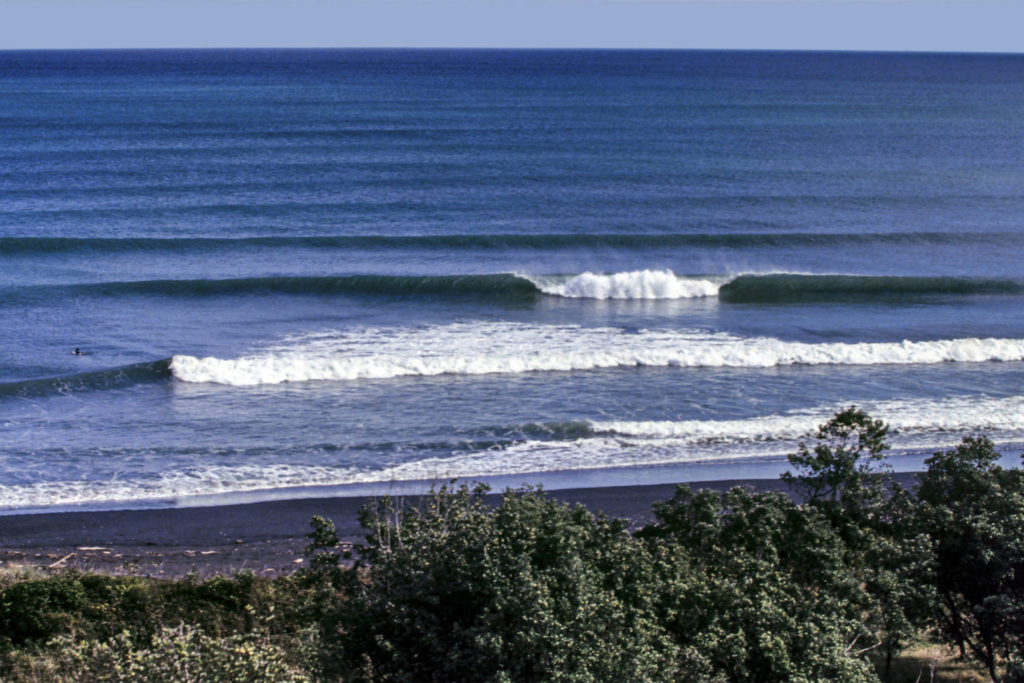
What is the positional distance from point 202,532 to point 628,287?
22.2 m

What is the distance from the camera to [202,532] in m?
19.0

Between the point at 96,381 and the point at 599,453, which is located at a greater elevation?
the point at 96,381

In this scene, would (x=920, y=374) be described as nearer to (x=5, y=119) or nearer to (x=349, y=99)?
(x=5, y=119)

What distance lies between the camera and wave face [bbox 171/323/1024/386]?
28953 mm

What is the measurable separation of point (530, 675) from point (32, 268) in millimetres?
33901

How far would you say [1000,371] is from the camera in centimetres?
2972

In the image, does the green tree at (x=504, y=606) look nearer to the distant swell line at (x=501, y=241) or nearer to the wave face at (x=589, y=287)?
the wave face at (x=589, y=287)

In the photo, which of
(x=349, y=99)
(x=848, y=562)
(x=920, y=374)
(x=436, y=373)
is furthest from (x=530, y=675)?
(x=349, y=99)

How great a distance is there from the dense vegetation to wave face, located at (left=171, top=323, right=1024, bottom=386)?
14018 millimetres

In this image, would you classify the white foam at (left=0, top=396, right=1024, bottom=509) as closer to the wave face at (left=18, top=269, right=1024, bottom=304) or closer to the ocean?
the ocean

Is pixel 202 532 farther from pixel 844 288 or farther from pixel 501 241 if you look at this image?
pixel 844 288

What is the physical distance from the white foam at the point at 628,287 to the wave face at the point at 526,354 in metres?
4.66

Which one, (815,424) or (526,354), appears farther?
(526,354)

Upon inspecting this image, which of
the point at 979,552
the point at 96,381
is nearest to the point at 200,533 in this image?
the point at 96,381
